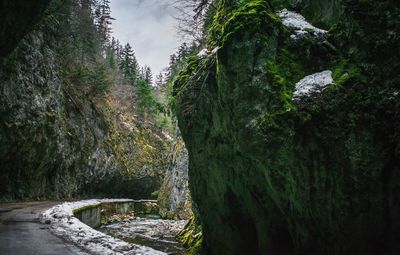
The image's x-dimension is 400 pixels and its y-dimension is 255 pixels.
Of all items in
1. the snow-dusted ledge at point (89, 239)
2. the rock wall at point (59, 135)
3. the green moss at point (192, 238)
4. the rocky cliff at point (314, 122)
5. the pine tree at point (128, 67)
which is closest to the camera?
the rocky cliff at point (314, 122)

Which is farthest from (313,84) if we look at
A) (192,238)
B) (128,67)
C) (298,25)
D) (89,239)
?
(128,67)

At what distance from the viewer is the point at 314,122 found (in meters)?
6.62

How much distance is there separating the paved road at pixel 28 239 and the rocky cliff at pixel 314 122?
4.79m

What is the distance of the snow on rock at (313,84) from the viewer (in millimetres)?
6787

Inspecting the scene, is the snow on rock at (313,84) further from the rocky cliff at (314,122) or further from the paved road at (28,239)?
the paved road at (28,239)

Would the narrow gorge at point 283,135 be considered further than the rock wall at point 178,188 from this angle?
No

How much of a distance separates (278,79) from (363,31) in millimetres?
1692

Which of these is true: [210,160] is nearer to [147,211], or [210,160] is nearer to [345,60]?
[345,60]

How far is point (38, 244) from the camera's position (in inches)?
390

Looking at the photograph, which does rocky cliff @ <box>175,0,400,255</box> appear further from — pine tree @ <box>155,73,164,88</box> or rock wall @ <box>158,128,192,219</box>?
pine tree @ <box>155,73,164,88</box>

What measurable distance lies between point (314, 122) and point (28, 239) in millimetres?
8370

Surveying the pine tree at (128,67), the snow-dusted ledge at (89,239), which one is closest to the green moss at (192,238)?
the snow-dusted ledge at (89,239)

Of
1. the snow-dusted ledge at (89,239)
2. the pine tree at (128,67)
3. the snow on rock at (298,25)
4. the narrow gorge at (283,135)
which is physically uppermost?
the pine tree at (128,67)

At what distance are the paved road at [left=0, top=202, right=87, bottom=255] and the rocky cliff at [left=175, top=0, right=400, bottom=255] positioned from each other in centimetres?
479
